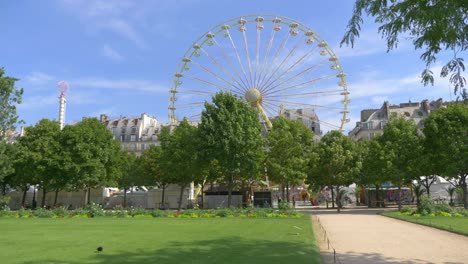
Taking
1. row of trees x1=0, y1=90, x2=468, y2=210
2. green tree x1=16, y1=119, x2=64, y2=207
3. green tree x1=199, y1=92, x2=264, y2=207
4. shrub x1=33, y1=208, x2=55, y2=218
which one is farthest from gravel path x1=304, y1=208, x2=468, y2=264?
green tree x1=16, y1=119, x2=64, y2=207

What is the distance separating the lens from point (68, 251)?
1306 centimetres

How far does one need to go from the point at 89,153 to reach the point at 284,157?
2296cm

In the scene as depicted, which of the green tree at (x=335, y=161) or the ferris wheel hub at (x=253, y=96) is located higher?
the ferris wheel hub at (x=253, y=96)

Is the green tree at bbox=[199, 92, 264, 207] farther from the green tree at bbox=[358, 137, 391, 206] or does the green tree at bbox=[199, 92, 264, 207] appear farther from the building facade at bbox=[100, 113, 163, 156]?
the building facade at bbox=[100, 113, 163, 156]

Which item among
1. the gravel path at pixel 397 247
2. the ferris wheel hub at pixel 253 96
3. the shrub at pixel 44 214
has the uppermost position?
the ferris wheel hub at pixel 253 96

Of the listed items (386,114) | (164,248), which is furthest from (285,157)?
(386,114)

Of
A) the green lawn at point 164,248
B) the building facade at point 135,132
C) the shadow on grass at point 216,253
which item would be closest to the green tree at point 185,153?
the green lawn at point 164,248

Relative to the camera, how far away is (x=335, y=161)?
4769 centimetres

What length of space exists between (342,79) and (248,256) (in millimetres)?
42568

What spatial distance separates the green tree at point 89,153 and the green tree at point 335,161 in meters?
25.6

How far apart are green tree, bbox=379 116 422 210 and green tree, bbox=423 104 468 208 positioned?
1.73 m

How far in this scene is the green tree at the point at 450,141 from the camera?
4222 centimetres

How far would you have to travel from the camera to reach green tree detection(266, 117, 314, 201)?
46.9 m

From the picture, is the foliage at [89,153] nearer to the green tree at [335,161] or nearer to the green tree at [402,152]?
the green tree at [335,161]
